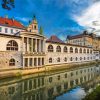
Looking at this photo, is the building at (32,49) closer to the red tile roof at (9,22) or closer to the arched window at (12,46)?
the arched window at (12,46)

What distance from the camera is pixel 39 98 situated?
17.1 metres

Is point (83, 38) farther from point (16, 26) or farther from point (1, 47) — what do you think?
point (1, 47)

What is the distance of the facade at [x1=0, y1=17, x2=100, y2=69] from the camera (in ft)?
98.1

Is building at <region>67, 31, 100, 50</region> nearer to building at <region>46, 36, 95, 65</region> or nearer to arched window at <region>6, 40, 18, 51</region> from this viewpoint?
building at <region>46, 36, 95, 65</region>

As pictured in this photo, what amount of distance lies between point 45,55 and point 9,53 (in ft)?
35.2

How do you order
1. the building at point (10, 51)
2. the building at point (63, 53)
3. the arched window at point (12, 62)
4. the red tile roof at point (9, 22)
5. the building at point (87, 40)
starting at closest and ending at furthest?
1. the building at point (10, 51)
2. the arched window at point (12, 62)
3. the building at point (63, 53)
4. the red tile roof at point (9, 22)
5. the building at point (87, 40)

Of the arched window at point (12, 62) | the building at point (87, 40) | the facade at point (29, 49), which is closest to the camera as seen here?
the facade at point (29, 49)

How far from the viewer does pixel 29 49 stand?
35625mm

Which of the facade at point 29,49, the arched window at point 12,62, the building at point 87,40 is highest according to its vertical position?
the building at point 87,40

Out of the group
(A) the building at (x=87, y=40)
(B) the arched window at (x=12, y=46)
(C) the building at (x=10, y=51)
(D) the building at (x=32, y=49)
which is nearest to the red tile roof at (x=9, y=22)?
(D) the building at (x=32, y=49)

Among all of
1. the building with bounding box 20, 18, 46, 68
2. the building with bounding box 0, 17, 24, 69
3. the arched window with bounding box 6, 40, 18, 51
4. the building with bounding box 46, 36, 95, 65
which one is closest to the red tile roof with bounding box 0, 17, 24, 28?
the building with bounding box 46, 36, 95, 65

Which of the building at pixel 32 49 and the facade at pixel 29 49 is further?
the building at pixel 32 49

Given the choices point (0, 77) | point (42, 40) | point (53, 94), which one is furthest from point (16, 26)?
point (53, 94)

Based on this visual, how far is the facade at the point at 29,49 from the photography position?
29906 millimetres
